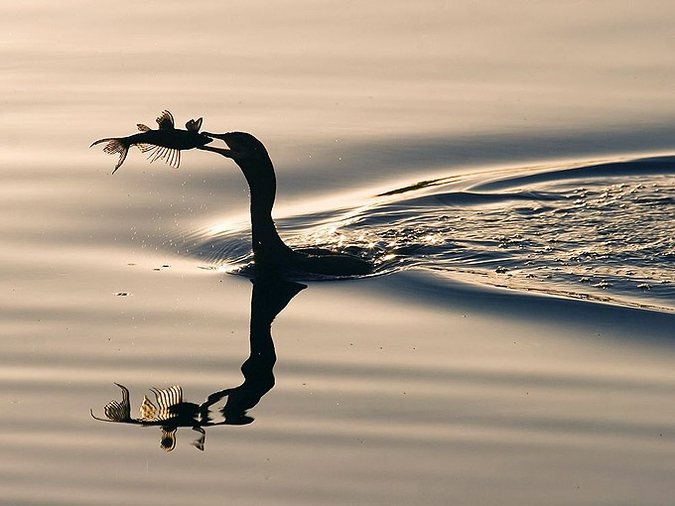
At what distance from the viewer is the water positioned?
7691 millimetres

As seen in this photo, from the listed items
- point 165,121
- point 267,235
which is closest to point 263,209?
point 267,235

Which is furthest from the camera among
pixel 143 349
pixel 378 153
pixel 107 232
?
pixel 378 153

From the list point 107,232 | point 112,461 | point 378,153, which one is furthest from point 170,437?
point 378,153

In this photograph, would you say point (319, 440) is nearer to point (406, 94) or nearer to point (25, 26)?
point (406, 94)

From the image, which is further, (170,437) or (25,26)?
(25,26)

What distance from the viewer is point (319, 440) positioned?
7891 mm

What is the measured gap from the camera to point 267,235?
10961mm

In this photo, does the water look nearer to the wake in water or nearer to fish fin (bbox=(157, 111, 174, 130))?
the wake in water

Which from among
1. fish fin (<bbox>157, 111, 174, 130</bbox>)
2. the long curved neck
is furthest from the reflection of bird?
fish fin (<bbox>157, 111, 174, 130</bbox>)

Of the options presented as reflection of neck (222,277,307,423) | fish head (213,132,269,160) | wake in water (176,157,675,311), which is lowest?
reflection of neck (222,277,307,423)

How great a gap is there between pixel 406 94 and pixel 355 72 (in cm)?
80

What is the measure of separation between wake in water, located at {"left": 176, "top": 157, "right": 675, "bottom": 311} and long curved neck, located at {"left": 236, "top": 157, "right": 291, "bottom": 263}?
0.37 metres

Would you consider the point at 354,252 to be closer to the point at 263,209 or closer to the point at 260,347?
the point at 263,209

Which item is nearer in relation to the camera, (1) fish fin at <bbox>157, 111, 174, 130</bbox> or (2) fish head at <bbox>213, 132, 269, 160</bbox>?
(1) fish fin at <bbox>157, 111, 174, 130</bbox>
